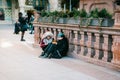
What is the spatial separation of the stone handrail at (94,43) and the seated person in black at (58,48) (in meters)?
0.20

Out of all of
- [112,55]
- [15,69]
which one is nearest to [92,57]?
[112,55]

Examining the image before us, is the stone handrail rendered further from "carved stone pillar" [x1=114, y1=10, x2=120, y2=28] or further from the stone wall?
the stone wall

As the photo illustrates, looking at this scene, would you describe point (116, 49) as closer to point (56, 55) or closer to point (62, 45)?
point (62, 45)

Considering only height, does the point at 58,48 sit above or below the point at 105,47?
below

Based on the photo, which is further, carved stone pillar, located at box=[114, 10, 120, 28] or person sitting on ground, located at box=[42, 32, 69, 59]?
person sitting on ground, located at box=[42, 32, 69, 59]

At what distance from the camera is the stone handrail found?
7.50m

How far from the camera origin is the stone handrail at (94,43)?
7.50 metres

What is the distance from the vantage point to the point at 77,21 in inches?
360

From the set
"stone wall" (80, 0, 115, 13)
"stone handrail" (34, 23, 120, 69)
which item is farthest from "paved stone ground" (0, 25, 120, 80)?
"stone wall" (80, 0, 115, 13)

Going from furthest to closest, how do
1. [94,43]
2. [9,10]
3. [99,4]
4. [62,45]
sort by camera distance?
[9,10]
[99,4]
[62,45]
[94,43]

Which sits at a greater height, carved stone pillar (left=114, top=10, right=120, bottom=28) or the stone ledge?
carved stone pillar (left=114, top=10, right=120, bottom=28)

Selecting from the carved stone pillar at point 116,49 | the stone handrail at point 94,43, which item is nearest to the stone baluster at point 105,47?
the stone handrail at point 94,43

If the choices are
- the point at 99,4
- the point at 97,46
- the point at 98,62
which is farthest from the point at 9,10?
the point at 98,62

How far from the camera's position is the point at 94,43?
840 centimetres
